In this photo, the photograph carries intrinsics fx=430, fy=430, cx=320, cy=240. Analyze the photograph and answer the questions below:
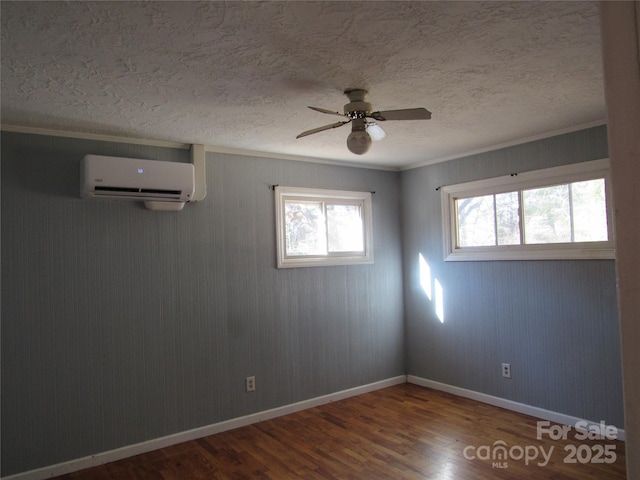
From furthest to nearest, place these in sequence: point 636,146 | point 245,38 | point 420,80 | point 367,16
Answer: point 420,80
point 245,38
point 367,16
point 636,146

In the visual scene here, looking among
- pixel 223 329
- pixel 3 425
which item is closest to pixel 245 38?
pixel 223 329

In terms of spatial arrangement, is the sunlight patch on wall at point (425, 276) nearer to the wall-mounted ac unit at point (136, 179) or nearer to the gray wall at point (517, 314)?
the gray wall at point (517, 314)

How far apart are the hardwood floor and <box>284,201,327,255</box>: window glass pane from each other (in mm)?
1535

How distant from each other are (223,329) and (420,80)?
8.16 ft

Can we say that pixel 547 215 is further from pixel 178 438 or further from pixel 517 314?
pixel 178 438

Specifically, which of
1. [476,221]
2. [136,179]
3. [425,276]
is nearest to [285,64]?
[136,179]

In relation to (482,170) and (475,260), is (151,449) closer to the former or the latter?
(475,260)

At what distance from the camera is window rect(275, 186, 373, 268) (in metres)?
4.09

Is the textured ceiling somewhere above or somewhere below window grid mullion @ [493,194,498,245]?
above

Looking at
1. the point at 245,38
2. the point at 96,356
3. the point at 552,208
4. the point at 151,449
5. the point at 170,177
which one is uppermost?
the point at 245,38

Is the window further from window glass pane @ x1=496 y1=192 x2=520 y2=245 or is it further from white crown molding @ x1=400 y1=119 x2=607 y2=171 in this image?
window glass pane @ x1=496 y1=192 x2=520 y2=245

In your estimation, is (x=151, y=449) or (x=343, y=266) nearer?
(x=151, y=449)

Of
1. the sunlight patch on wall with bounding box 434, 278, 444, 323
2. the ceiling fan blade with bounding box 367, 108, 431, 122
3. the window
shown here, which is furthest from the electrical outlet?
the ceiling fan blade with bounding box 367, 108, 431, 122

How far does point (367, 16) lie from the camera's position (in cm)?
171
